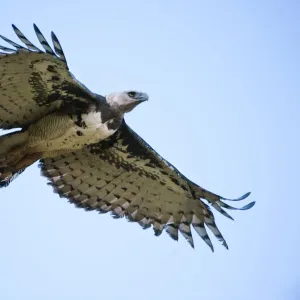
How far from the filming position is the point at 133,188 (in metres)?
11.9

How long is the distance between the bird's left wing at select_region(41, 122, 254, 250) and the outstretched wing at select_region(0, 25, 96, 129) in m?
0.95

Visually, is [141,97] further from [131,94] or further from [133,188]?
[133,188]

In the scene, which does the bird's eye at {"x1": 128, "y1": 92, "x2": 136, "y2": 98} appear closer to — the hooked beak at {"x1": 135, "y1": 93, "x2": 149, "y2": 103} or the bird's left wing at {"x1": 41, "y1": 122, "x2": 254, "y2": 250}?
the hooked beak at {"x1": 135, "y1": 93, "x2": 149, "y2": 103}

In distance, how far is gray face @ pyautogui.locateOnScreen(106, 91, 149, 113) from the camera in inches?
424

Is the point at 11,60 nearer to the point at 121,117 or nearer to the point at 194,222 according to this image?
the point at 121,117

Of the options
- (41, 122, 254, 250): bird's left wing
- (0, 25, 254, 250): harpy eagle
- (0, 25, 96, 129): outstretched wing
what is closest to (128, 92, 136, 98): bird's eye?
(0, 25, 254, 250): harpy eagle

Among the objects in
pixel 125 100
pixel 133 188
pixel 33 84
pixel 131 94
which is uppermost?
pixel 131 94

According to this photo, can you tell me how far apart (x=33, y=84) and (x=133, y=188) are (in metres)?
2.31

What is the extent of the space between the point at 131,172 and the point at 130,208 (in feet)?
1.69

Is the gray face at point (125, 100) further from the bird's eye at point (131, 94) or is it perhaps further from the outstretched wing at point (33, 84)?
the outstretched wing at point (33, 84)

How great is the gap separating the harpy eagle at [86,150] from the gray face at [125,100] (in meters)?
0.01

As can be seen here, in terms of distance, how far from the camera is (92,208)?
38.9 feet

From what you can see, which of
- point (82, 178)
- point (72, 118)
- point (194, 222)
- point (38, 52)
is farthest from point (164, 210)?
point (38, 52)

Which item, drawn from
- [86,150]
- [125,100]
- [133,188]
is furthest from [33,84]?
[133,188]
